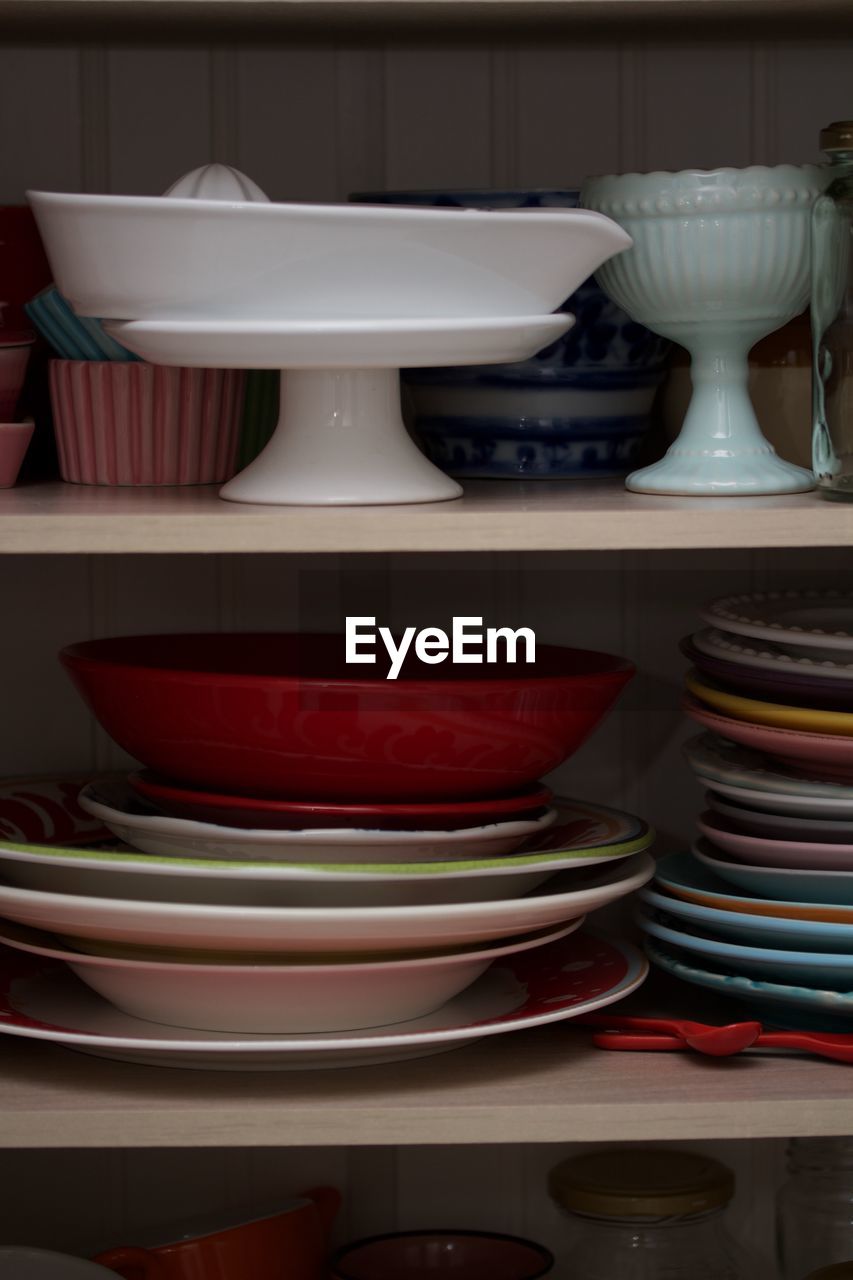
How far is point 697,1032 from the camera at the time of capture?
0.93 meters

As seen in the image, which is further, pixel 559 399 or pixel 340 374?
pixel 559 399

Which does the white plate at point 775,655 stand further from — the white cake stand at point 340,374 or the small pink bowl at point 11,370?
the small pink bowl at point 11,370

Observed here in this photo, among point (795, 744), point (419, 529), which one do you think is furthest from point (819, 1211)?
point (419, 529)

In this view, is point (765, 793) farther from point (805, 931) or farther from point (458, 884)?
point (458, 884)

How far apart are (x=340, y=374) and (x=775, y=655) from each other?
→ 12.7 inches

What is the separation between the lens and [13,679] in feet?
3.90

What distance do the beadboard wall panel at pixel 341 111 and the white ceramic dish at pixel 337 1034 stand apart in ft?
1.79

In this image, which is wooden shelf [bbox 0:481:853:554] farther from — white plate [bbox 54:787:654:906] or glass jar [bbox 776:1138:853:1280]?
glass jar [bbox 776:1138:853:1280]

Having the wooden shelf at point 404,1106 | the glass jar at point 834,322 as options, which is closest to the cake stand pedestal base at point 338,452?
the glass jar at point 834,322

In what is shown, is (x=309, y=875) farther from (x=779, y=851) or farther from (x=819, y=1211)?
(x=819, y=1211)

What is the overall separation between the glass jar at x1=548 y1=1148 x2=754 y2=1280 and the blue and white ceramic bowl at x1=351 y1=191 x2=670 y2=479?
0.51 m

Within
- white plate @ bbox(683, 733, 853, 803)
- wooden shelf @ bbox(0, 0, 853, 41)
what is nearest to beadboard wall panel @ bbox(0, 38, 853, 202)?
wooden shelf @ bbox(0, 0, 853, 41)

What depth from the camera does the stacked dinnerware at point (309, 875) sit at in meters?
0.87

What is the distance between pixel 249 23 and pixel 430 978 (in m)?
0.61
